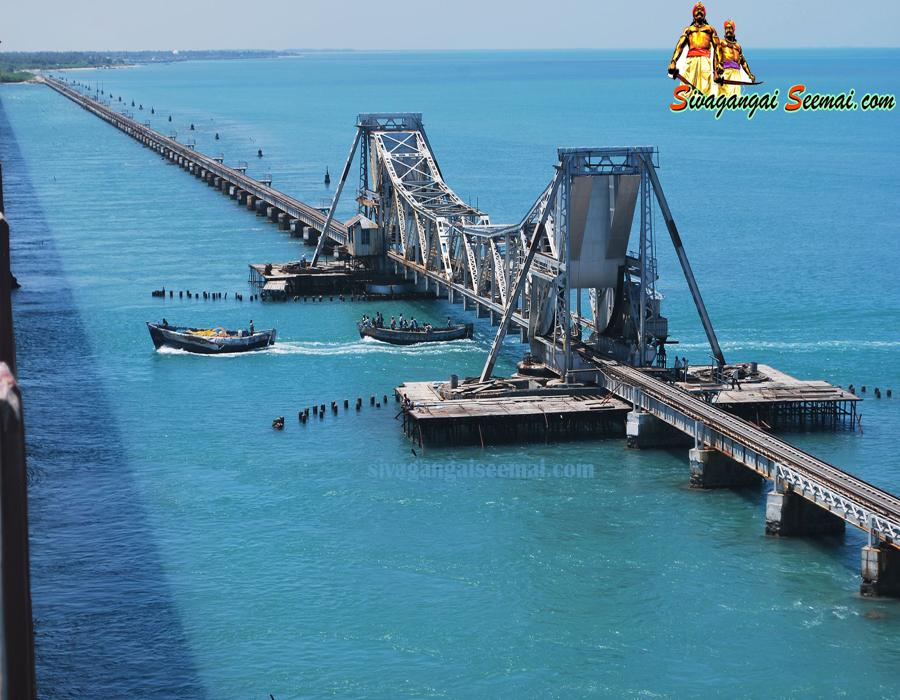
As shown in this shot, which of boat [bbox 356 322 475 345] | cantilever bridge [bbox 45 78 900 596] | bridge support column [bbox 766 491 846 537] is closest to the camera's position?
cantilever bridge [bbox 45 78 900 596]

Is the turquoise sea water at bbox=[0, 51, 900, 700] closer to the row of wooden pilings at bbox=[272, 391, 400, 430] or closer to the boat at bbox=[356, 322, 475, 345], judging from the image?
the row of wooden pilings at bbox=[272, 391, 400, 430]

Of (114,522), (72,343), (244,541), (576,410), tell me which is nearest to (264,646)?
(244,541)

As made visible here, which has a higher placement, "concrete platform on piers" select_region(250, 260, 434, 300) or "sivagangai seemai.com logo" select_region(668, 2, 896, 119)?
"sivagangai seemai.com logo" select_region(668, 2, 896, 119)

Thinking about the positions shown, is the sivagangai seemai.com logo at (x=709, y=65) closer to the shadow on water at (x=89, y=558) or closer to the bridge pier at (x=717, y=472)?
the bridge pier at (x=717, y=472)

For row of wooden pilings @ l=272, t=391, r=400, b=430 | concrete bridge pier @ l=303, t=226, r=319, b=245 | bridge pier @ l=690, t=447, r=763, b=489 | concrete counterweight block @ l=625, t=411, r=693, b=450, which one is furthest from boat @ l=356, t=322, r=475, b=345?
concrete bridge pier @ l=303, t=226, r=319, b=245

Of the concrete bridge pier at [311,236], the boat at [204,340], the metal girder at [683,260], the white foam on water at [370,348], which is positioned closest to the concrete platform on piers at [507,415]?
the metal girder at [683,260]
